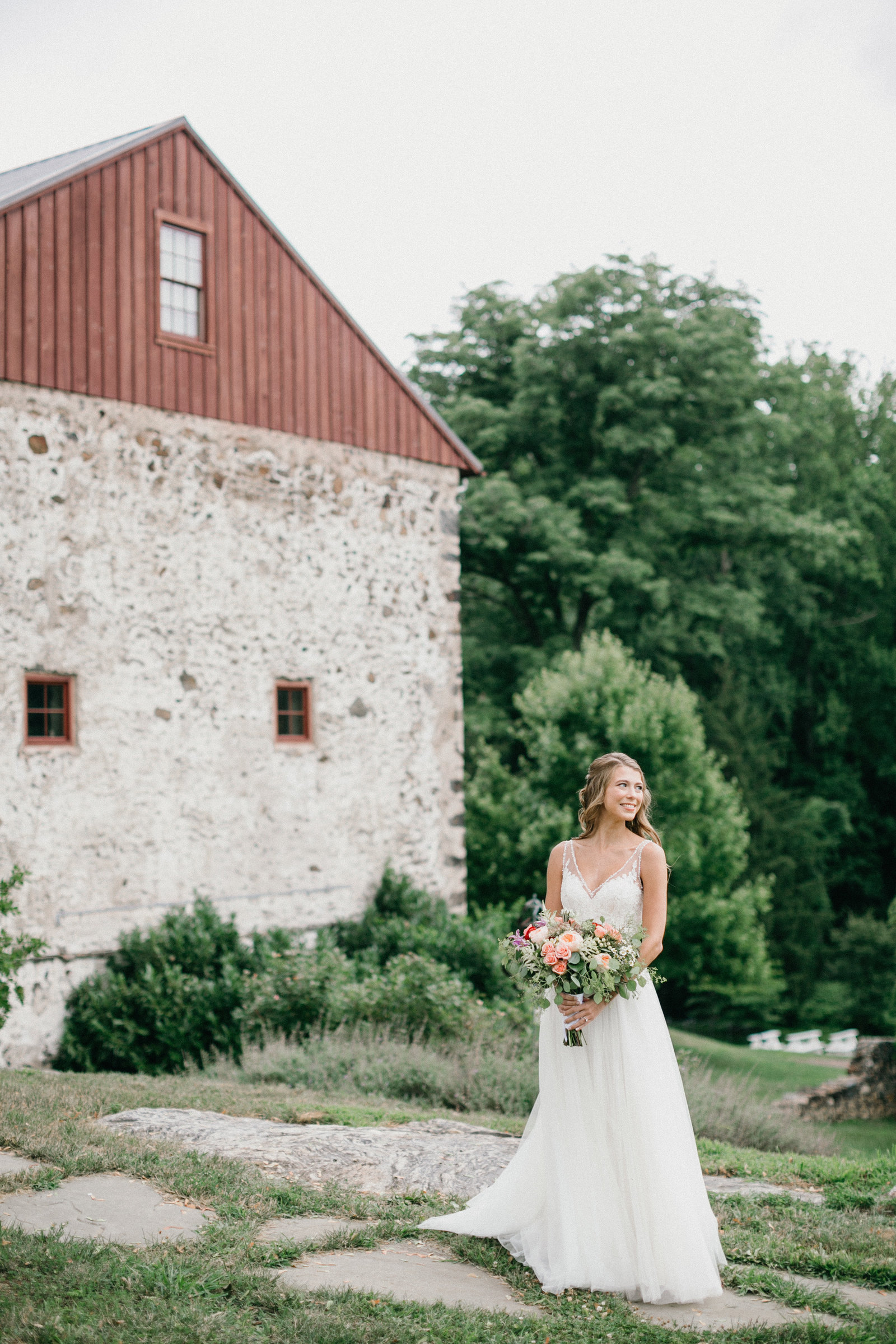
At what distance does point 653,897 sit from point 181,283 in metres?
9.70

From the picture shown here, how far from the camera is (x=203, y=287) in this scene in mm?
12273

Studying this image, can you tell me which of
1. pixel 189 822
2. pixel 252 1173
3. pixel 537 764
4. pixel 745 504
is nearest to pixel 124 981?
pixel 189 822

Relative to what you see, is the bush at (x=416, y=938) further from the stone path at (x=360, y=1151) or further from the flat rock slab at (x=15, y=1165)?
the flat rock slab at (x=15, y=1165)

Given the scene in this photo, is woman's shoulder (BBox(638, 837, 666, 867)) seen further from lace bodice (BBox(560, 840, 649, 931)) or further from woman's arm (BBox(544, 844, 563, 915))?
woman's arm (BBox(544, 844, 563, 915))

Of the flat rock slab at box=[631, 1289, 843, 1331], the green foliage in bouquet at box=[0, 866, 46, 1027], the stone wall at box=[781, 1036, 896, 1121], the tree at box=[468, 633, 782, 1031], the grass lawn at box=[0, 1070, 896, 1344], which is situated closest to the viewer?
the grass lawn at box=[0, 1070, 896, 1344]

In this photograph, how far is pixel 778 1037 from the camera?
2517cm

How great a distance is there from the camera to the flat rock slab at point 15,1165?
204 inches

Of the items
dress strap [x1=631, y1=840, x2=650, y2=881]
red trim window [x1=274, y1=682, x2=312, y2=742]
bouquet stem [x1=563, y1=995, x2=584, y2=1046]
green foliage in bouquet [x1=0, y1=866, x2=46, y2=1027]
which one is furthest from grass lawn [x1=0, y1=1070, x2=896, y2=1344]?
red trim window [x1=274, y1=682, x2=312, y2=742]

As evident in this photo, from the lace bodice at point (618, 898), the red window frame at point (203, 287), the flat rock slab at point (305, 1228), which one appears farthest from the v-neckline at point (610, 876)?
the red window frame at point (203, 287)

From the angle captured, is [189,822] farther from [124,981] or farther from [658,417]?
[658,417]

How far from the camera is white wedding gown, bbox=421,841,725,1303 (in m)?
4.41

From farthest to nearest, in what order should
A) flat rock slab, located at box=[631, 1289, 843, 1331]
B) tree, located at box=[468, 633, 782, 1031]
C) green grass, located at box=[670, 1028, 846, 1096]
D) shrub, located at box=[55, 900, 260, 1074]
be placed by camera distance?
tree, located at box=[468, 633, 782, 1031], green grass, located at box=[670, 1028, 846, 1096], shrub, located at box=[55, 900, 260, 1074], flat rock slab, located at box=[631, 1289, 843, 1331]

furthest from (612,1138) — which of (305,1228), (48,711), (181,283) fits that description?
(181,283)

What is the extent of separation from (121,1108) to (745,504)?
2046cm
